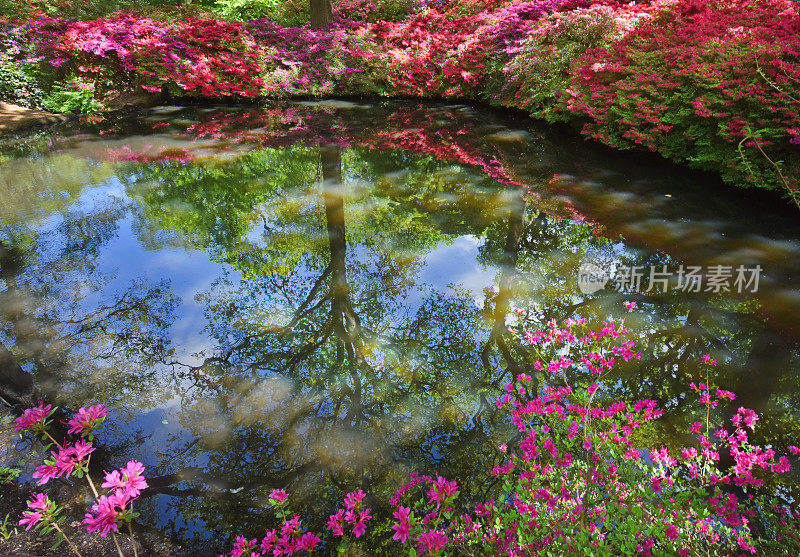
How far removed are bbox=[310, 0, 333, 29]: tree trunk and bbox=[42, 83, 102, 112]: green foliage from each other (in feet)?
19.2

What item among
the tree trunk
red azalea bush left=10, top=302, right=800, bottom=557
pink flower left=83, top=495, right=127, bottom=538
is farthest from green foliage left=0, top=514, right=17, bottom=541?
the tree trunk

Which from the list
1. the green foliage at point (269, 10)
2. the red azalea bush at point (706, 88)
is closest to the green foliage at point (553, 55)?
the red azalea bush at point (706, 88)

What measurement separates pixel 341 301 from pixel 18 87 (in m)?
9.59

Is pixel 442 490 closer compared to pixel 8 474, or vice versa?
pixel 442 490

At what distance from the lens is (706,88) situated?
504 centimetres

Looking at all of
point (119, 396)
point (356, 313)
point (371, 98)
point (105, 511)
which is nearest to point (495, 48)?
point (371, 98)

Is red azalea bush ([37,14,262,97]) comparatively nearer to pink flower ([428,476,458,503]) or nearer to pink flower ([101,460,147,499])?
pink flower ([101,460,147,499])

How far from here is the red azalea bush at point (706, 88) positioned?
4.44m

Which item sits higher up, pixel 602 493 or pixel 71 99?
pixel 71 99

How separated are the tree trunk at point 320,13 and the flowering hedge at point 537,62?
1.91 feet

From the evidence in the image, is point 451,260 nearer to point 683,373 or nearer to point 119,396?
point 683,373

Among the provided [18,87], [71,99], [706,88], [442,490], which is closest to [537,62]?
[706,88]

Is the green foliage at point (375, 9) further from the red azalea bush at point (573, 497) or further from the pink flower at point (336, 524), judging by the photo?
the pink flower at point (336, 524)

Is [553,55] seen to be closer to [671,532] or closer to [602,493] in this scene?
[602,493]
